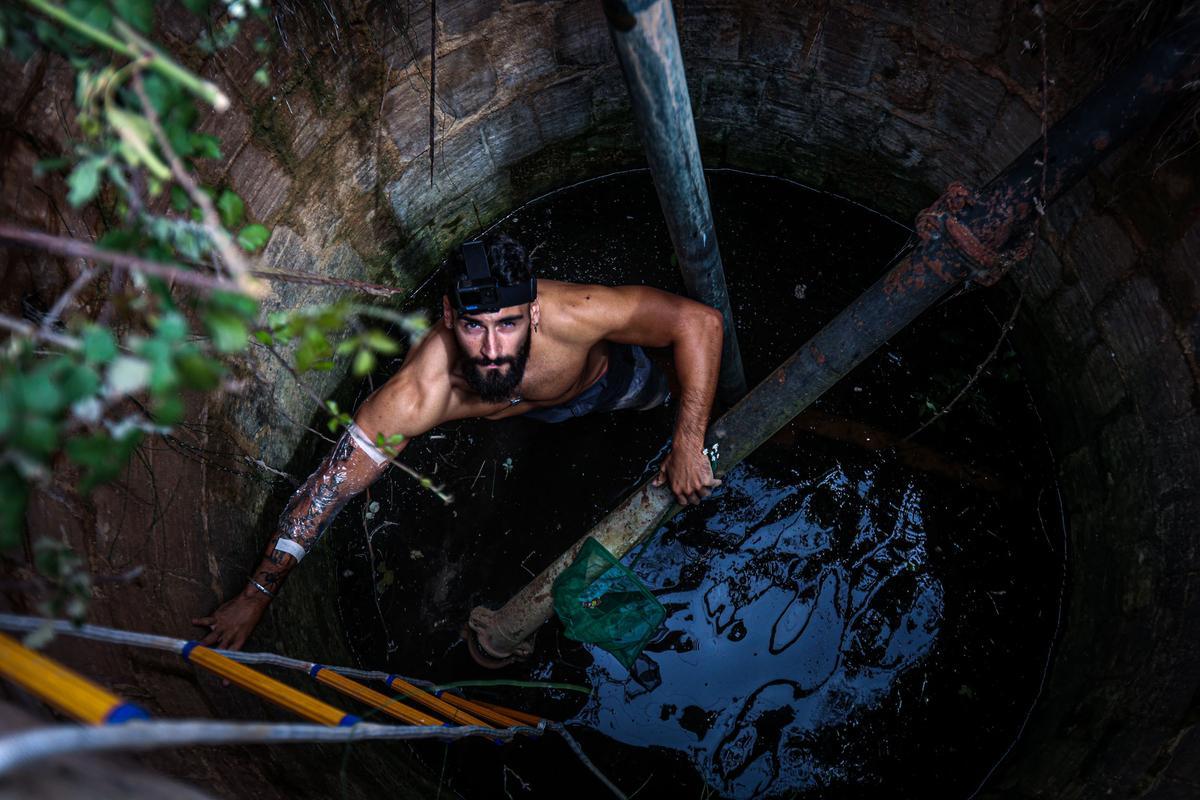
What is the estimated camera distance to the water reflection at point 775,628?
12.2 ft

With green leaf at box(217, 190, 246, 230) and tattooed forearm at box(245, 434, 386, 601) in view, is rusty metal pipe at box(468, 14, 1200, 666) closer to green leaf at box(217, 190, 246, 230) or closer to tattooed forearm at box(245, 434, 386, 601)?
tattooed forearm at box(245, 434, 386, 601)

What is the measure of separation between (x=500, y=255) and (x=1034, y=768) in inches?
138

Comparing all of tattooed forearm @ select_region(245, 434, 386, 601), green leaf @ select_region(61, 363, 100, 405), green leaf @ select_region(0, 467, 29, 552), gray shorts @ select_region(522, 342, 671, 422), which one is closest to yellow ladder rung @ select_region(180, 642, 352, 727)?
green leaf @ select_region(0, 467, 29, 552)

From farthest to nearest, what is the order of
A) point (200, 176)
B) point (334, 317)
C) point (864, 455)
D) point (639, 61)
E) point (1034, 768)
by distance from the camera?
point (864, 455) < point (1034, 768) < point (200, 176) < point (639, 61) < point (334, 317)

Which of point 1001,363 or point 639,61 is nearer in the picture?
point 639,61

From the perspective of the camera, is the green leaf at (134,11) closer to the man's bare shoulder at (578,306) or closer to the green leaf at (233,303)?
the green leaf at (233,303)

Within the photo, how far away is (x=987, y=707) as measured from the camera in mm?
3752

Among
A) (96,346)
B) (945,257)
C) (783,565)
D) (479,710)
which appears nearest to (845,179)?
(945,257)

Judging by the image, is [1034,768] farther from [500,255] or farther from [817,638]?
[500,255]

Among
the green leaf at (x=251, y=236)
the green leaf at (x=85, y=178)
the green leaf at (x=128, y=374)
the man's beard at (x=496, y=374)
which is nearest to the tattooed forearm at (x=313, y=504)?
the man's beard at (x=496, y=374)

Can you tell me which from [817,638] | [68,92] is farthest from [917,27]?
[68,92]

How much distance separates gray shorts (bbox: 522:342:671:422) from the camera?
3938mm

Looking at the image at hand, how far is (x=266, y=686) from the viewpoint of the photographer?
2000 millimetres

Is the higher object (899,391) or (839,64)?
(839,64)
